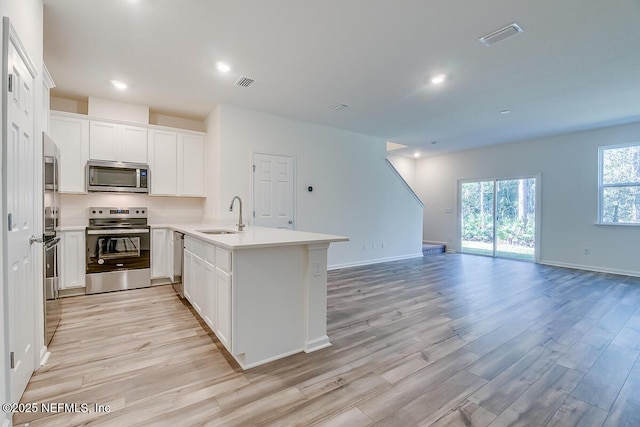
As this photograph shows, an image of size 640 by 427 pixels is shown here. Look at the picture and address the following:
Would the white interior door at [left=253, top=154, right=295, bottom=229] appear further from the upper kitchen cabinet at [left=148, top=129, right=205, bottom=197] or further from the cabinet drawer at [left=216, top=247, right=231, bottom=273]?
the cabinet drawer at [left=216, top=247, right=231, bottom=273]

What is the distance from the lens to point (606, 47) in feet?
9.15

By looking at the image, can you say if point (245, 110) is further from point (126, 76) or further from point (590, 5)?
point (590, 5)

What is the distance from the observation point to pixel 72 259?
376 centimetres

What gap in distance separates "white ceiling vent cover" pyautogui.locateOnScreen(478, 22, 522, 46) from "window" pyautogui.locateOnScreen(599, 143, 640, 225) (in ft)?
15.4

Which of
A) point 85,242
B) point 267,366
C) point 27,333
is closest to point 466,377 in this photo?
point 267,366

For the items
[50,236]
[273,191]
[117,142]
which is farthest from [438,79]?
[117,142]

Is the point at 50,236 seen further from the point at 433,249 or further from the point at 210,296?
the point at 433,249

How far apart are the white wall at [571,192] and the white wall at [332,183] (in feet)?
8.06

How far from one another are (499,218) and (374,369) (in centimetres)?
635

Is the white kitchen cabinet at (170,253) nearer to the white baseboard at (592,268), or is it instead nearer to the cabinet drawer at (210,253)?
the cabinet drawer at (210,253)

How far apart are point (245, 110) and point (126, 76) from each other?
5.20 feet

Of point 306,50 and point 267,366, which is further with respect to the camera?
point 306,50

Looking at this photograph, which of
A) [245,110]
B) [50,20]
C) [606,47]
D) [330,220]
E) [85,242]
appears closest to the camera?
[50,20]

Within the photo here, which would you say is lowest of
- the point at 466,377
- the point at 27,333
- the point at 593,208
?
the point at 466,377
